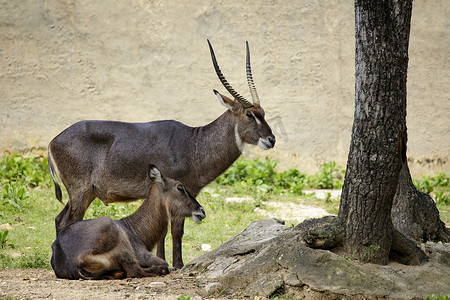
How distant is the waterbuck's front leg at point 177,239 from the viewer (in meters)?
6.20

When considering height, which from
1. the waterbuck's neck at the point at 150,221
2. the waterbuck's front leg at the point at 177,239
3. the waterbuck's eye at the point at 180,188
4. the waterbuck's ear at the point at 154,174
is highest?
the waterbuck's ear at the point at 154,174

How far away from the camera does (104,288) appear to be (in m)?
4.66

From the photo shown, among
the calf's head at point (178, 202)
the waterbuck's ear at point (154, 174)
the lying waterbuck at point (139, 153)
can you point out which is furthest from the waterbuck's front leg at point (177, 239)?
the lying waterbuck at point (139, 153)

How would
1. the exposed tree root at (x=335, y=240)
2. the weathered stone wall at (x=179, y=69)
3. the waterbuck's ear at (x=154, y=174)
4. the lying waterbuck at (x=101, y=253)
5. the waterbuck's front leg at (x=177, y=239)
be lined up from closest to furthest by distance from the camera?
1. the exposed tree root at (x=335, y=240)
2. the lying waterbuck at (x=101, y=253)
3. the waterbuck's ear at (x=154, y=174)
4. the waterbuck's front leg at (x=177, y=239)
5. the weathered stone wall at (x=179, y=69)

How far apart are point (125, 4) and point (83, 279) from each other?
6.90 metres

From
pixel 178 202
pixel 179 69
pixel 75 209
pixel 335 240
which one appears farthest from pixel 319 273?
pixel 179 69

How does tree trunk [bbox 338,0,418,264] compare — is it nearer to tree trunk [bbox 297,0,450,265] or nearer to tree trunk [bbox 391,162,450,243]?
tree trunk [bbox 297,0,450,265]

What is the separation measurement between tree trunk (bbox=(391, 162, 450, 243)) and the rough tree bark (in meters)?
1.66

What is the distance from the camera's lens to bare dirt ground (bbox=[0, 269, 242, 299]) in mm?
4309

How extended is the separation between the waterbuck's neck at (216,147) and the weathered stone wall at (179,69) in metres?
3.94

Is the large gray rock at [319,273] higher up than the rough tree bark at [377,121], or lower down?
lower down

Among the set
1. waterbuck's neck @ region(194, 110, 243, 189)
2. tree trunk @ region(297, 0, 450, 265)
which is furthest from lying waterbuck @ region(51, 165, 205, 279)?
tree trunk @ region(297, 0, 450, 265)

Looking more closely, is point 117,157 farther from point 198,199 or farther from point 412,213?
point 412,213

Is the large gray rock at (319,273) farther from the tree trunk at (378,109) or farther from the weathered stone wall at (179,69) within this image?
the weathered stone wall at (179,69)
